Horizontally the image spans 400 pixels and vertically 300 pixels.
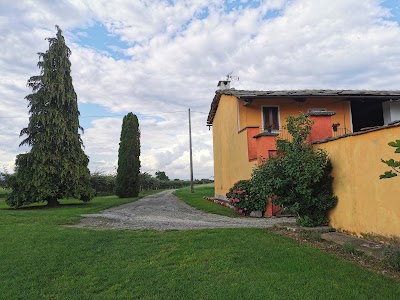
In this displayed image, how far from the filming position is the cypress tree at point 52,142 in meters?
18.8

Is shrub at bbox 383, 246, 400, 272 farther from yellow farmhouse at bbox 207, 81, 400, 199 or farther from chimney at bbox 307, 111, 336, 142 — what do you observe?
yellow farmhouse at bbox 207, 81, 400, 199

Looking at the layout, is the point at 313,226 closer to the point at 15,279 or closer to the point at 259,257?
the point at 259,257

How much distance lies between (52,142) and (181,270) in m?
16.7

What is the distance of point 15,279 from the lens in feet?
15.5

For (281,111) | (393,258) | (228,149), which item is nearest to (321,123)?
(393,258)

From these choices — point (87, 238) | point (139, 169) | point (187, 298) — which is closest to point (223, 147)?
point (139, 169)

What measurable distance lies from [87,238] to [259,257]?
398cm

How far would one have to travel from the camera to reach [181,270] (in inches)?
197

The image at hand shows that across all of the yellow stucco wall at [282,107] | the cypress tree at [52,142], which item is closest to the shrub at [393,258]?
the yellow stucco wall at [282,107]

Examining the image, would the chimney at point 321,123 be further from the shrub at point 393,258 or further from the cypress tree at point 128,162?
the cypress tree at point 128,162

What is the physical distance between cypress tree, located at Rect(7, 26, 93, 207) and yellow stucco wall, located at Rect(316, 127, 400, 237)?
15326 mm

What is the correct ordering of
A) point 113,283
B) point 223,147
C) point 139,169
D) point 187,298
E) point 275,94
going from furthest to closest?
1. point 139,169
2. point 223,147
3. point 275,94
4. point 113,283
5. point 187,298

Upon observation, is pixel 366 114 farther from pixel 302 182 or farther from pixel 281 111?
pixel 302 182

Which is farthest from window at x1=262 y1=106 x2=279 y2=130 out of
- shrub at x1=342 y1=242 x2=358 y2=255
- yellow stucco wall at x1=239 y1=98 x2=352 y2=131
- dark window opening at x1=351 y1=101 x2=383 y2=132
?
shrub at x1=342 y1=242 x2=358 y2=255
